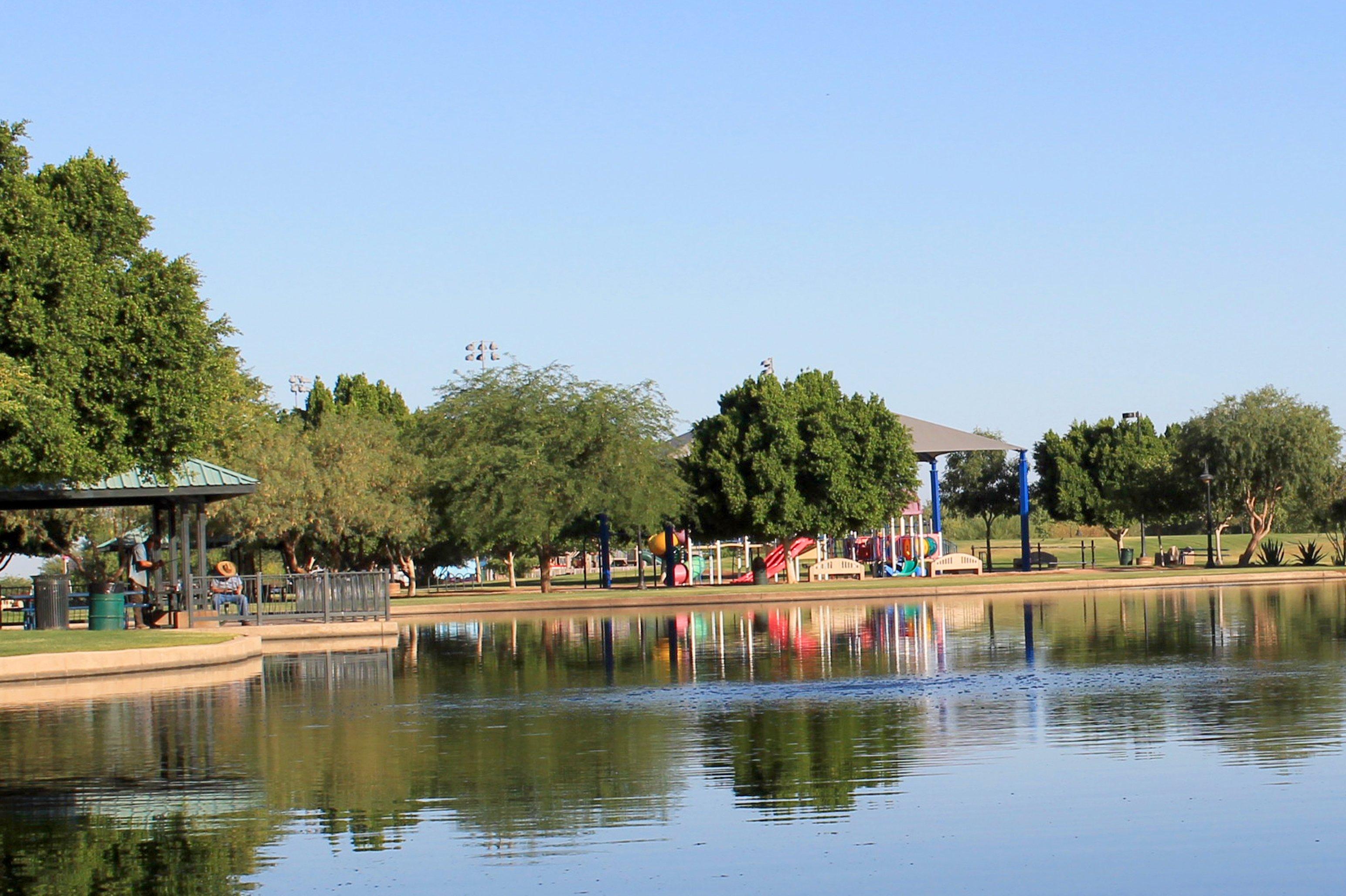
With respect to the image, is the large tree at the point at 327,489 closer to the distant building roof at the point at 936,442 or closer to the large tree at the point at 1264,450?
the distant building roof at the point at 936,442

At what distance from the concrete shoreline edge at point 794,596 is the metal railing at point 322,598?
392 inches

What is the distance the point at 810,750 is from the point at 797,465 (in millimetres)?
44744

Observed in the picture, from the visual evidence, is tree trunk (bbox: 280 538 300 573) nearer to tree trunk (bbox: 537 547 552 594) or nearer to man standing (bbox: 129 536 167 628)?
tree trunk (bbox: 537 547 552 594)

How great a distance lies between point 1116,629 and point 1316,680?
10842 mm

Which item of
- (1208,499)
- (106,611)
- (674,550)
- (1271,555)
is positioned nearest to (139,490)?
(106,611)

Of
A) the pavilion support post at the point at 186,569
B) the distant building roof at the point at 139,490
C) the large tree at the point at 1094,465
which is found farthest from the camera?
the large tree at the point at 1094,465

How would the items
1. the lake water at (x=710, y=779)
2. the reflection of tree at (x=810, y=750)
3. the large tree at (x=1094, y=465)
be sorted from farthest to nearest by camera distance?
the large tree at (x=1094, y=465) → the reflection of tree at (x=810, y=750) → the lake water at (x=710, y=779)

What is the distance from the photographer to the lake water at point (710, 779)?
894cm

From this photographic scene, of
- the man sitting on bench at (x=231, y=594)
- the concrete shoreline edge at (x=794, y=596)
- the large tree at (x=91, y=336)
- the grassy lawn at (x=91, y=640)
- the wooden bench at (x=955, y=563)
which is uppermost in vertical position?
the large tree at (x=91, y=336)

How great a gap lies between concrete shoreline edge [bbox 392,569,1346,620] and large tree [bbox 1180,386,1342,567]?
8.51m

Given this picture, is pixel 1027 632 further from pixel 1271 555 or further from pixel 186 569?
pixel 1271 555

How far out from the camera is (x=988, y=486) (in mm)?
93250

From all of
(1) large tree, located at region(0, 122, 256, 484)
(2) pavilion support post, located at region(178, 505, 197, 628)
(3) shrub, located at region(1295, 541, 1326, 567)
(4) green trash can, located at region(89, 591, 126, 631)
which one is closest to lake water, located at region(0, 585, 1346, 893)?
(1) large tree, located at region(0, 122, 256, 484)

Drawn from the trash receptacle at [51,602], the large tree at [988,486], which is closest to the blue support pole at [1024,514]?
the large tree at [988,486]
